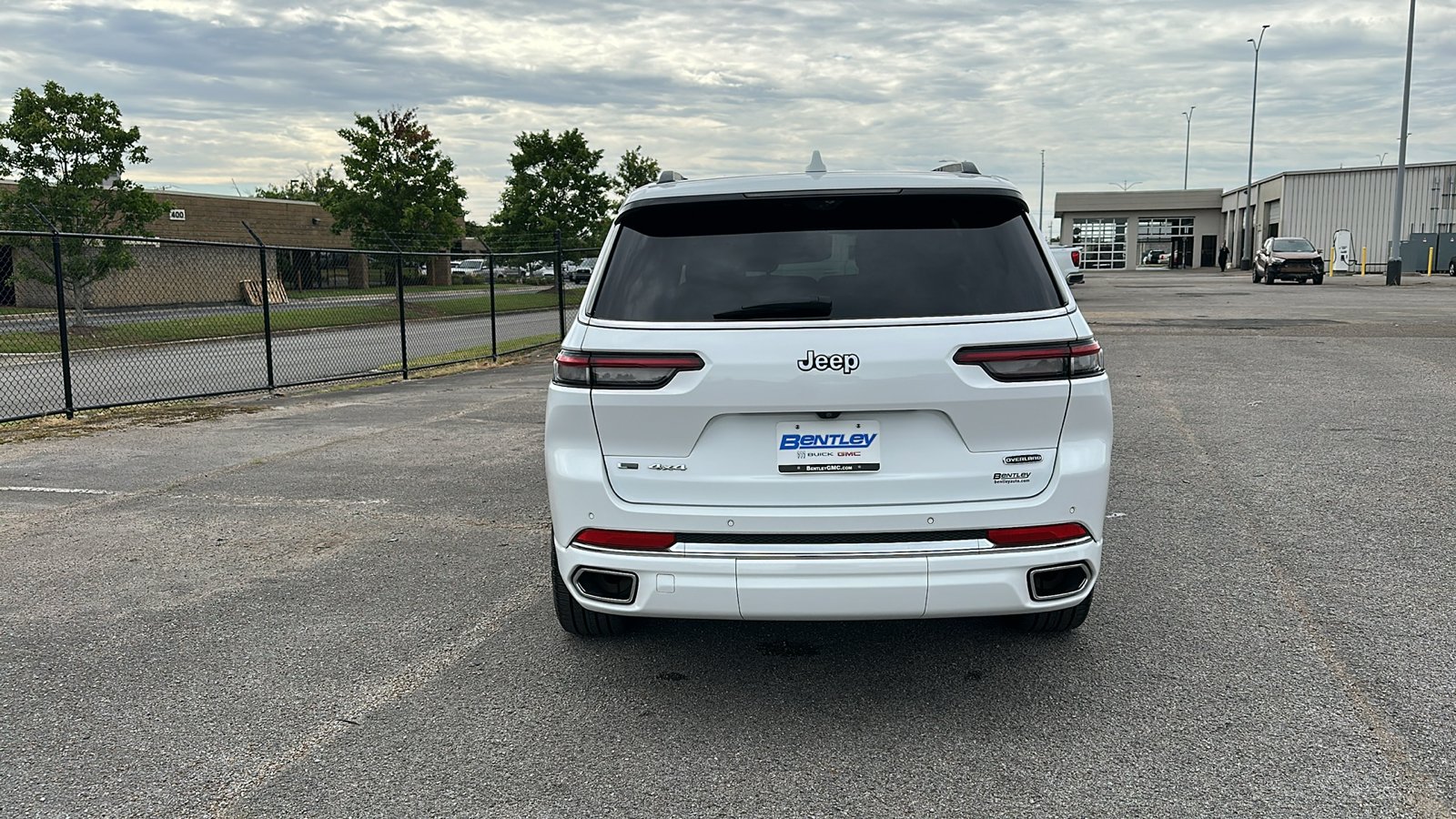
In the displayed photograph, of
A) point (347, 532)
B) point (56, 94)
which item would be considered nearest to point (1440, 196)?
point (56, 94)

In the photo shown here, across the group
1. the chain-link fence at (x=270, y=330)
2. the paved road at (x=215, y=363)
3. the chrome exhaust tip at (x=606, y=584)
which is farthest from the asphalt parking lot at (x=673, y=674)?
the chain-link fence at (x=270, y=330)

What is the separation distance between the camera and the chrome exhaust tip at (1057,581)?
3438 mm

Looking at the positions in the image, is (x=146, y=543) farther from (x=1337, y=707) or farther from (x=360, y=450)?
(x=1337, y=707)

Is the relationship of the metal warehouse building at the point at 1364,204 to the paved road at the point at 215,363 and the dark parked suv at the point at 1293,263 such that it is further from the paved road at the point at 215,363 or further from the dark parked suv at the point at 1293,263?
the paved road at the point at 215,363

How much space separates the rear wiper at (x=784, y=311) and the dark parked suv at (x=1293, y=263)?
41837mm

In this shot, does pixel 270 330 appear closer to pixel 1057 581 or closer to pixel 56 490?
pixel 56 490

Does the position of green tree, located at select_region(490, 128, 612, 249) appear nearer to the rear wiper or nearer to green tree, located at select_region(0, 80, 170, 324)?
green tree, located at select_region(0, 80, 170, 324)

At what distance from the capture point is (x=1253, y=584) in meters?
5.01

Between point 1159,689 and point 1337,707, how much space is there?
556mm

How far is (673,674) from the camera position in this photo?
4031mm

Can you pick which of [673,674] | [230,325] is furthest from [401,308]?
[673,674]

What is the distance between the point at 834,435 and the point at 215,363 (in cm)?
1695

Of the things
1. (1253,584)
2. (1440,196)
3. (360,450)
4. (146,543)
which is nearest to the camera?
(1253,584)

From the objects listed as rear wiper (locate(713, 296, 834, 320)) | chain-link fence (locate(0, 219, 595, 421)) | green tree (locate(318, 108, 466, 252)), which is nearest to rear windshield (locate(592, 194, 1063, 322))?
rear wiper (locate(713, 296, 834, 320))
